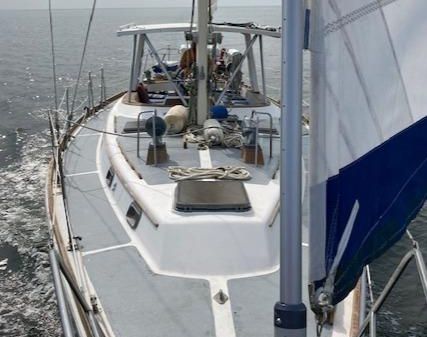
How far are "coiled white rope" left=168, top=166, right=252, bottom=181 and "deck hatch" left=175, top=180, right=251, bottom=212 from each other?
225 millimetres

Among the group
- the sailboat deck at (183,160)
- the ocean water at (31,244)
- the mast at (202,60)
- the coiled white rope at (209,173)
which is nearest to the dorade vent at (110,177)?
the sailboat deck at (183,160)

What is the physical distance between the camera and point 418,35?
2562 millimetres

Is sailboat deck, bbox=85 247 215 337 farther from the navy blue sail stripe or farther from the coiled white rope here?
the navy blue sail stripe

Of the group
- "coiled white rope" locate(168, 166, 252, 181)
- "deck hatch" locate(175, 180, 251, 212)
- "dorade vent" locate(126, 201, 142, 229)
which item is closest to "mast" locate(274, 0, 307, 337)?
"deck hatch" locate(175, 180, 251, 212)

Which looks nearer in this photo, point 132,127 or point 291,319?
point 291,319

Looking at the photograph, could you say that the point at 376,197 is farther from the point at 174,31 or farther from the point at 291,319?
the point at 174,31

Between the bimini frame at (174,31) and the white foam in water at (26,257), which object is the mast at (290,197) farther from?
the bimini frame at (174,31)

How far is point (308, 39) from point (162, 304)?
3.69 metres

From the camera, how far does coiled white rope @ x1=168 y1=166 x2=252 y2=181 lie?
6871mm

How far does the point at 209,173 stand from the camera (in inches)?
272

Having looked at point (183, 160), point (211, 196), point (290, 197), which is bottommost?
point (211, 196)

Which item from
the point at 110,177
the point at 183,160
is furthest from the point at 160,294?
the point at 110,177

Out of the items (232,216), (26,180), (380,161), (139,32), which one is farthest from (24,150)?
(380,161)

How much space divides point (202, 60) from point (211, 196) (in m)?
3.48
